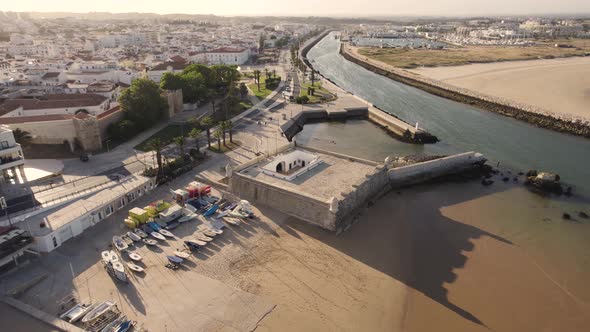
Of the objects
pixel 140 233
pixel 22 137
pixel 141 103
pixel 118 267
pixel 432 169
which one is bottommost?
pixel 140 233

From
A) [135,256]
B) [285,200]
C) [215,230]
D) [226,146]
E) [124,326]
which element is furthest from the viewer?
[226,146]

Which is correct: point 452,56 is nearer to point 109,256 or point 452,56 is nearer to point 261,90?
point 261,90

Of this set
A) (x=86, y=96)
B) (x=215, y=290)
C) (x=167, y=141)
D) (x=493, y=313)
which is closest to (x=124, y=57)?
(x=86, y=96)

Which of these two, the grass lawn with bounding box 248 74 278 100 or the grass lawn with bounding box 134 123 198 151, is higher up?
the grass lawn with bounding box 134 123 198 151

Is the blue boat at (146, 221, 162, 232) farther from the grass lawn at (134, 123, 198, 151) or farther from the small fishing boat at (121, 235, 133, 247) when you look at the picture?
the grass lawn at (134, 123, 198, 151)

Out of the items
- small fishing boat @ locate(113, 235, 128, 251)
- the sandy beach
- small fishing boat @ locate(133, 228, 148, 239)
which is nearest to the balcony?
small fishing boat @ locate(113, 235, 128, 251)

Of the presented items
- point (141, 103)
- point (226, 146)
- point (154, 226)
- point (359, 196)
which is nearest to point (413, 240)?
point (359, 196)

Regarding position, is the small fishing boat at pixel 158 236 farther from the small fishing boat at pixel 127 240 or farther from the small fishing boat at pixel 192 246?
the small fishing boat at pixel 192 246

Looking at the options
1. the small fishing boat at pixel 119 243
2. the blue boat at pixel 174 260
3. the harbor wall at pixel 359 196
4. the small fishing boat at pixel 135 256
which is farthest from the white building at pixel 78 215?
the harbor wall at pixel 359 196
